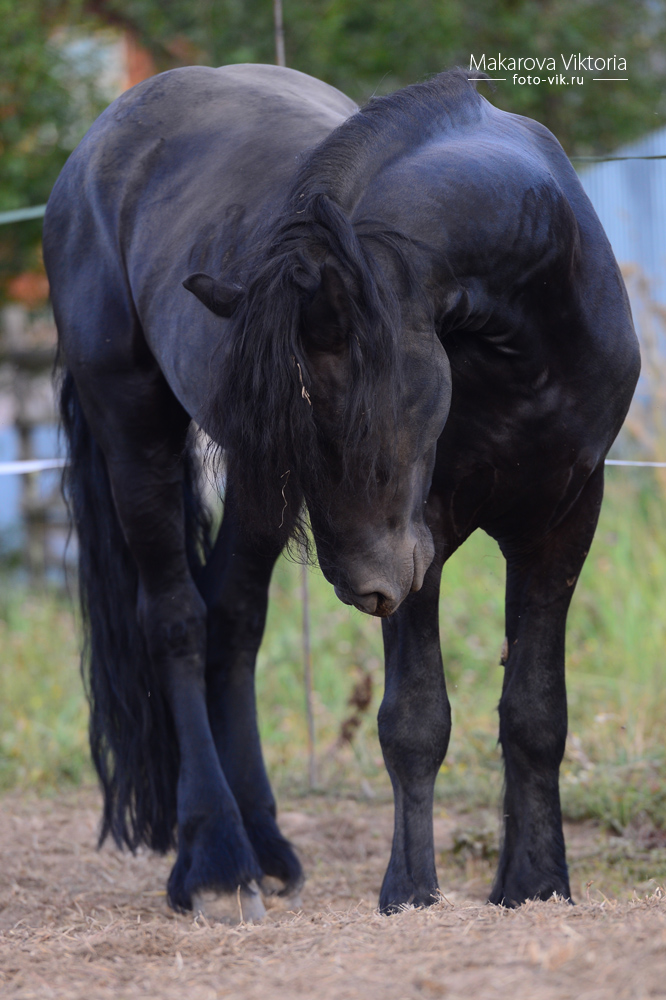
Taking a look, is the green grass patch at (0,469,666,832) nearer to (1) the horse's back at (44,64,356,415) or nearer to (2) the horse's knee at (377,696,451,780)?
(2) the horse's knee at (377,696,451,780)

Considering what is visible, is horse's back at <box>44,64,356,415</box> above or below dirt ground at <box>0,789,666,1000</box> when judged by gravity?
above

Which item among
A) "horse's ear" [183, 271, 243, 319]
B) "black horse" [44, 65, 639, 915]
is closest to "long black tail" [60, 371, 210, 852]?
"black horse" [44, 65, 639, 915]

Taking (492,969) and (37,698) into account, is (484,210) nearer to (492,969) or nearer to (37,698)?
(492,969)

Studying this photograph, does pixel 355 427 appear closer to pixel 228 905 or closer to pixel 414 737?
pixel 414 737

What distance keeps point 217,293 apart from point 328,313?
229 mm

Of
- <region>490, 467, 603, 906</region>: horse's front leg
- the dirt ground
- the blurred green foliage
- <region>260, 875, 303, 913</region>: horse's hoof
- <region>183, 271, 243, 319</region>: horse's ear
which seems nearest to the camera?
the dirt ground

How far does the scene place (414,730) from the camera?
2750 millimetres

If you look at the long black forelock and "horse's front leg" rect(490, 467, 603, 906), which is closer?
the long black forelock

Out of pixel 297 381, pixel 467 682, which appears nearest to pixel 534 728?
pixel 297 381

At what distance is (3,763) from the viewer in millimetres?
5207

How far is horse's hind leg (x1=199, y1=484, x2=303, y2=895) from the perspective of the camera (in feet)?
11.8

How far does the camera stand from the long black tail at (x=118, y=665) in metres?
3.58

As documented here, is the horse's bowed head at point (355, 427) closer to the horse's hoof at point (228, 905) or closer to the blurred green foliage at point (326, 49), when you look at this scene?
the horse's hoof at point (228, 905)

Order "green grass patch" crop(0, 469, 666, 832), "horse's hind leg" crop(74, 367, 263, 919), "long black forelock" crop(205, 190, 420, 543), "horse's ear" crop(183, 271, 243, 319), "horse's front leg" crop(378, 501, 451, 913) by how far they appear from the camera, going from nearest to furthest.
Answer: "long black forelock" crop(205, 190, 420, 543) → "horse's ear" crop(183, 271, 243, 319) → "horse's front leg" crop(378, 501, 451, 913) → "horse's hind leg" crop(74, 367, 263, 919) → "green grass patch" crop(0, 469, 666, 832)
